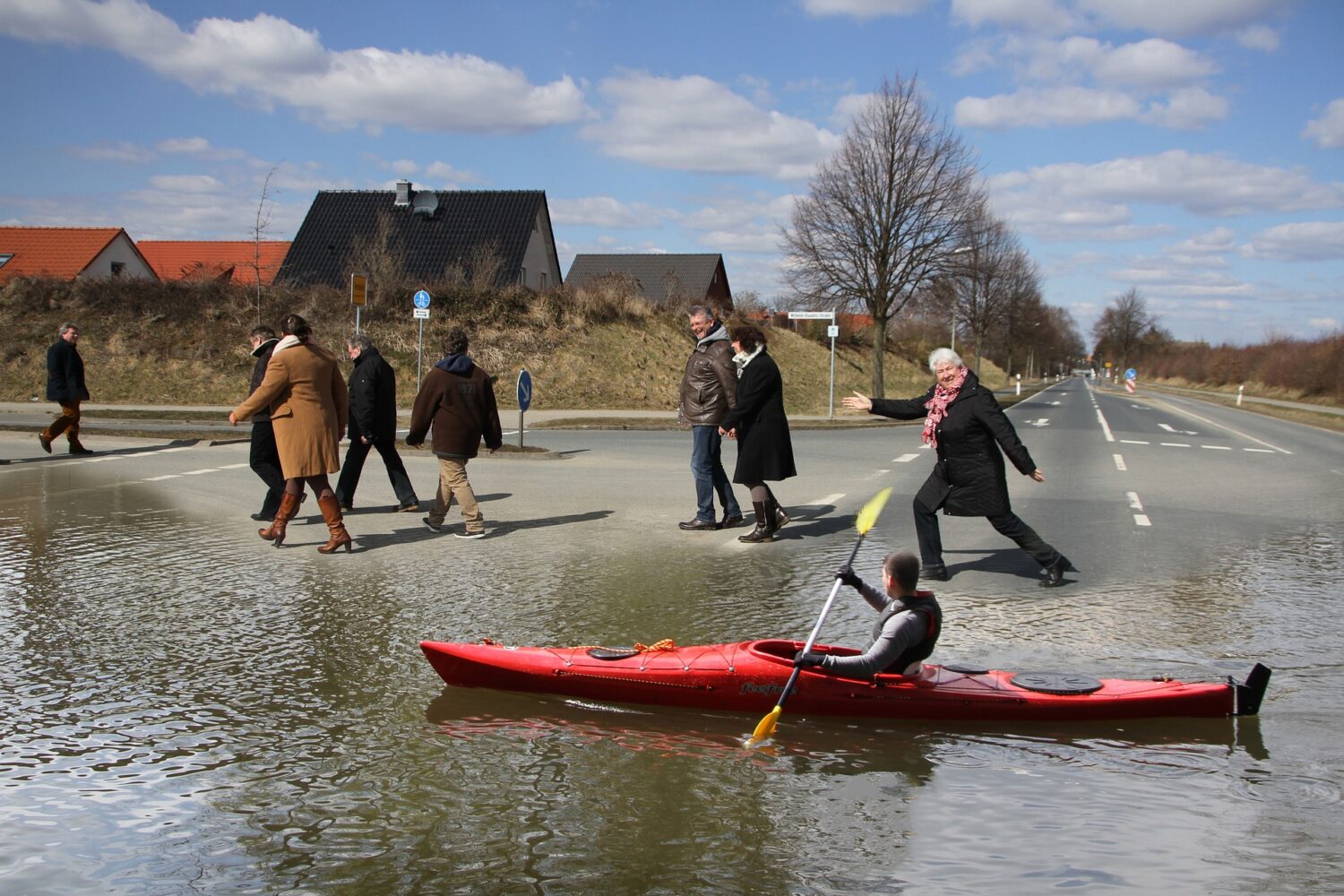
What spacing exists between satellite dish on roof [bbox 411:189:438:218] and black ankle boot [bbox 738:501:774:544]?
134 ft

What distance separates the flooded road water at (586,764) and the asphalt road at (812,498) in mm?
1734

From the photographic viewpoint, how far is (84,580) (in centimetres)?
748

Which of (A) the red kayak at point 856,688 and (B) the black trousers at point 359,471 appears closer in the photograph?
(A) the red kayak at point 856,688

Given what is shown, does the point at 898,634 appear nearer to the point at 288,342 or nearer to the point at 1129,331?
the point at 288,342

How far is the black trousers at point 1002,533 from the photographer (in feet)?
25.4

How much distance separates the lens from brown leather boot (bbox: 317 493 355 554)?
8.55 m

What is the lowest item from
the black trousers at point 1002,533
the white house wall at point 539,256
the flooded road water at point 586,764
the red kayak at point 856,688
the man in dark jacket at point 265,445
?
the flooded road water at point 586,764

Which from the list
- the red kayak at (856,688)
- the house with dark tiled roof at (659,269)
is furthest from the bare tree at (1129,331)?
the red kayak at (856,688)

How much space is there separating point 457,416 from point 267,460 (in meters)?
2.06

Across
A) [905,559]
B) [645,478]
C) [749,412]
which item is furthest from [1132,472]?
[905,559]

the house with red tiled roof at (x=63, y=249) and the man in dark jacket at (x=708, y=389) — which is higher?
the house with red tiled roof at (x=63, y=249)

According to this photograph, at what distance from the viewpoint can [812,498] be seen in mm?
12828

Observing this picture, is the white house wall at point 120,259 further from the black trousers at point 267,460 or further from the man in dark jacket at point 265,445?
the black trousers at point 267,460

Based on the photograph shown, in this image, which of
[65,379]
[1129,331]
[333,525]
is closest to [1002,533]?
[333,525]
